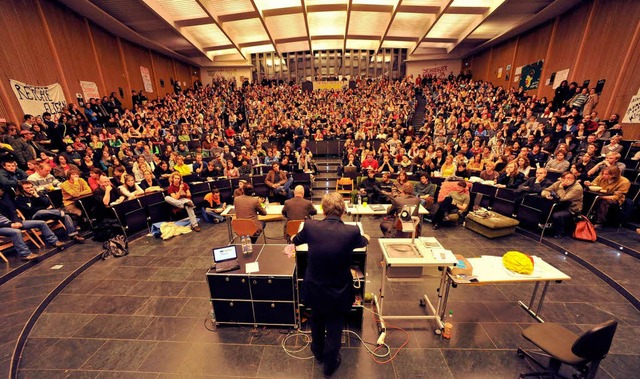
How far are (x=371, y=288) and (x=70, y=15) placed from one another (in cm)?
1583

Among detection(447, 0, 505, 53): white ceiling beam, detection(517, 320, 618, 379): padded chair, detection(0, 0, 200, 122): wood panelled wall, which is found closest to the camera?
detection(517, 320, 618, 379): padded chair

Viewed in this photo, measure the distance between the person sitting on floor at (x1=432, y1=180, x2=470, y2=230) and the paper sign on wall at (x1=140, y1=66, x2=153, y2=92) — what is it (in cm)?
1862

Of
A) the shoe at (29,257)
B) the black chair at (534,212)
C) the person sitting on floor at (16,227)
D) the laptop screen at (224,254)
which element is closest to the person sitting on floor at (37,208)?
the person sitting on floor at (16,227)

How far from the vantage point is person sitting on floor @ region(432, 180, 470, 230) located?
594 cm

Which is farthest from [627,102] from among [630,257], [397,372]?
[397,372]

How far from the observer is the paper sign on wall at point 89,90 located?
11.3 m

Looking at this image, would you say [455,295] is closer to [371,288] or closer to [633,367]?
[371,288]

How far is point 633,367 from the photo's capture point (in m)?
2.59

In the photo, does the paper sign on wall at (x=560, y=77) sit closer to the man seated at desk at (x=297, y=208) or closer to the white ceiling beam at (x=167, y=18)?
the man seated at desk at (x=297, y=208)

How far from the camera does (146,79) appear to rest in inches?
650

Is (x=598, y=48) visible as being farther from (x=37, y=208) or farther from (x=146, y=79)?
(x=146, y=79)

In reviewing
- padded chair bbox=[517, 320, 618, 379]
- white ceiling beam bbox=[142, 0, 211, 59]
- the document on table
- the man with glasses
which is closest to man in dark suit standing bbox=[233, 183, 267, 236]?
the document on table

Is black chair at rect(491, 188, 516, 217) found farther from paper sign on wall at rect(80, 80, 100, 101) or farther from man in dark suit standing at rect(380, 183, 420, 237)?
paper sign on wall at rect(80, 80, 100, 101)

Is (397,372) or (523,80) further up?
(523,80)
